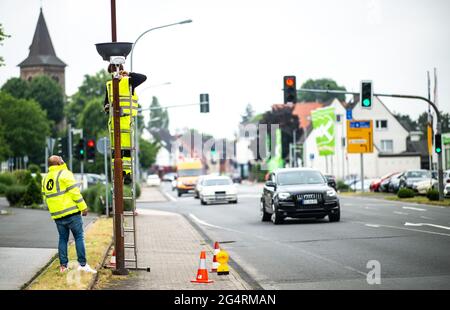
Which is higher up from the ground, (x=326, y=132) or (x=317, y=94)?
(x=317, y=94)

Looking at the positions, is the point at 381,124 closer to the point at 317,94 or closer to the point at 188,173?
the point at 188,173

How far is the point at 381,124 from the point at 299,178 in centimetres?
8228

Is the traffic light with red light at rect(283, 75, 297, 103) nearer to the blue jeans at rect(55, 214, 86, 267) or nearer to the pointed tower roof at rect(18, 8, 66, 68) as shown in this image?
the blue jeans at rect(55, 214, 86, 267)

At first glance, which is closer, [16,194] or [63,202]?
[63,202]

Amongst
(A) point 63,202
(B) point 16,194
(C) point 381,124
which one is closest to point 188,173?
(B) point 16,194

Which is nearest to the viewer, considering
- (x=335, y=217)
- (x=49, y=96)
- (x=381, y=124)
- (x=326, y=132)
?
(x=335, y=217)

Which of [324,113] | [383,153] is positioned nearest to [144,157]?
[383,153]

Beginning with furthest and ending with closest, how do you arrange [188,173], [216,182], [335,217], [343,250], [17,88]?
[17,88] → [188,173] → [216,182] → [335,217] → [343,250]

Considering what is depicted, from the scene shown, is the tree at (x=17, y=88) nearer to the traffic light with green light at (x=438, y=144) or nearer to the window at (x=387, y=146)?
the window at (x=387, y=146)

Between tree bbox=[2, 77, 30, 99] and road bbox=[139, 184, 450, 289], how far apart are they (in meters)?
99.9

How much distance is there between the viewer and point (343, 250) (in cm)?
1700

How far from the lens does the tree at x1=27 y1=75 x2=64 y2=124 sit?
415 feet

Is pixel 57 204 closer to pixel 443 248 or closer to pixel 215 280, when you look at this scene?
pixel 215 280

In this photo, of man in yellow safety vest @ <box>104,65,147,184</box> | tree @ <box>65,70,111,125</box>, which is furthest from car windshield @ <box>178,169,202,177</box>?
tree @ <box>65,70,111,125</box>
